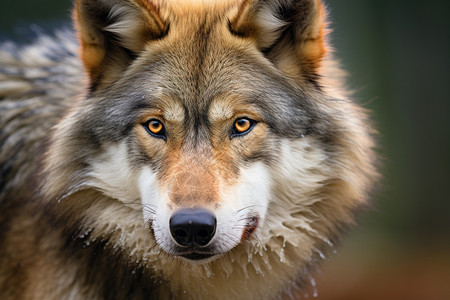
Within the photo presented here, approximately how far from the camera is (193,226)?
8.16ft

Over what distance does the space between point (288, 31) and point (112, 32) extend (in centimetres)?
105

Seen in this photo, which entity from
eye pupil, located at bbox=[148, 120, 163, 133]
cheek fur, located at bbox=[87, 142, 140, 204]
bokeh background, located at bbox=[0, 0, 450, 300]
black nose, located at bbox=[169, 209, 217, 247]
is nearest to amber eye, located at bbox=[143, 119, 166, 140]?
eye pupil, located at bbox=[148, 120, 163, 133]

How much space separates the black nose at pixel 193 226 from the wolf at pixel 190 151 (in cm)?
25

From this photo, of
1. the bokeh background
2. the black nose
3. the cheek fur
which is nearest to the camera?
the black nose

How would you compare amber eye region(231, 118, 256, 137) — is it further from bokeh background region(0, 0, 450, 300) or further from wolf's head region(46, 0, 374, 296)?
bokeh background region(0, 0, 450, 300)

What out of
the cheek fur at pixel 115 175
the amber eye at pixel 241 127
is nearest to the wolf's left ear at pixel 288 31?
the amber eye at pixel 241 127

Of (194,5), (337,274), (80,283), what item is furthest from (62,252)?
Answer: (337,274)

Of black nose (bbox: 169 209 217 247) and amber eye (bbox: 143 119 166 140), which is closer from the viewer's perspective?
black nose (bbox: 169 209 217 247)

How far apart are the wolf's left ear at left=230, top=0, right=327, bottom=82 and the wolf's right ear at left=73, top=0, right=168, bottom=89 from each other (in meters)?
0.49

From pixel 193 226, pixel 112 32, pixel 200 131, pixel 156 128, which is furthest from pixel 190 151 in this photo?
pixel 112 32

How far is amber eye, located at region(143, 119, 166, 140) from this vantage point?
292 centimetres

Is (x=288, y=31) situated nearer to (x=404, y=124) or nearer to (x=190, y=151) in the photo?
(x=190, y=151)

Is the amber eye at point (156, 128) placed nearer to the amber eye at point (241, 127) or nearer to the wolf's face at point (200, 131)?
the wolf's face at point (200, 131)

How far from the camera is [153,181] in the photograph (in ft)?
9.25
